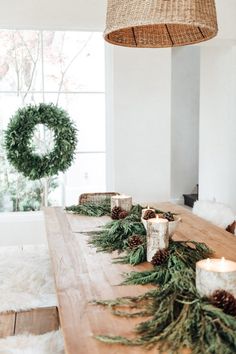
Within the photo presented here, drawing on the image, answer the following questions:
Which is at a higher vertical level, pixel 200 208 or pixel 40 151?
pixel 40 151

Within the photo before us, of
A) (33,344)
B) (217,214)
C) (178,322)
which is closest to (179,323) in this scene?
(178,322)

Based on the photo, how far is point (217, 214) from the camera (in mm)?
2654

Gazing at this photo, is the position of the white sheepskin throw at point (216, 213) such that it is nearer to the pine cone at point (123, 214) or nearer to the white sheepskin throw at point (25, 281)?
the pine cone at point (123, 214)

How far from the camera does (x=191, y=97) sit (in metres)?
6.97

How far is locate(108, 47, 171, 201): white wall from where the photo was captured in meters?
4.53

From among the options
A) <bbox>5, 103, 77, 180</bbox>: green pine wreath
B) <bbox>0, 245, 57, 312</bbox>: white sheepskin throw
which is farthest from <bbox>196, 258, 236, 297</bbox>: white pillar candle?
<bbox>5, 103, 77, 180</bbox>: green pine wreath

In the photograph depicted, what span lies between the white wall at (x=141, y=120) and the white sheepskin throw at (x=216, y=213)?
1804mm

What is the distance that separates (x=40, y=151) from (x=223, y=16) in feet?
7.50

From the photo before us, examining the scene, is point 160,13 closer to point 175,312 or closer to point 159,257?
point 159,257

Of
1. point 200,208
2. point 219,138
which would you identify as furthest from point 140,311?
point 219,138

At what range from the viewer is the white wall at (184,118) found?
688 centimetres

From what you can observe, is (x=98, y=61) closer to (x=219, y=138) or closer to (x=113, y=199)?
(x=219, y=138)

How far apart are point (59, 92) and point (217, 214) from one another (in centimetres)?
246

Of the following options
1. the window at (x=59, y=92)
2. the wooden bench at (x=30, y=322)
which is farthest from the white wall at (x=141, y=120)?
the wooden bench at (x=30, y=322)
